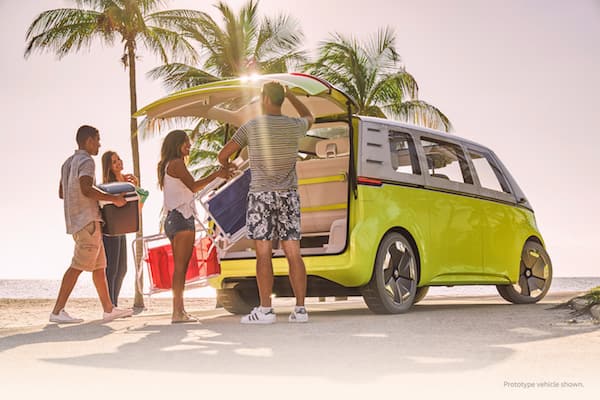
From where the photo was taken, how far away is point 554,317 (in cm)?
719

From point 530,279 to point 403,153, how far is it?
3099 mm

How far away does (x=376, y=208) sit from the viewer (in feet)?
24.1

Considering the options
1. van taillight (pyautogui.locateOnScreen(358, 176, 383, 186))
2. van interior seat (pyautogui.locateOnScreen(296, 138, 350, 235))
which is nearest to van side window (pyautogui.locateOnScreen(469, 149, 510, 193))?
van interior seat (pyautogui.locateOnScreen(296, 138, 350, 235))

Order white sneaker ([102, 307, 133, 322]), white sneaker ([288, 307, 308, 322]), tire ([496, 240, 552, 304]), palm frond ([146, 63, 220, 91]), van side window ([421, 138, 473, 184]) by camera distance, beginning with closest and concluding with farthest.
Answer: white sneaker ([288, 307, 308, 322])
white sneaker ([102, 307, 133, 322])
van side window ([421, 138, 473, 184])
tire ([496, 240, 552, 304])
palm frond ([146, 63, 220, 91])

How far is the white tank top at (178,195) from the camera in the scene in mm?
7137

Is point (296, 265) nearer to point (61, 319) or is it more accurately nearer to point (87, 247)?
point (87, 247)

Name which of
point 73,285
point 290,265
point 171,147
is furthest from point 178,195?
point 73,285

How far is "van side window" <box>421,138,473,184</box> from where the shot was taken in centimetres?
831

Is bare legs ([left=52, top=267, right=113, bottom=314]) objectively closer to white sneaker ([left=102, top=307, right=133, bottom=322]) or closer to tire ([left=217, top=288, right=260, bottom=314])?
white sneaker ([left=102, top=307, right=133, bottom=322])

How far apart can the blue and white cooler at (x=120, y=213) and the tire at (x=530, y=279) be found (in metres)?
4.71

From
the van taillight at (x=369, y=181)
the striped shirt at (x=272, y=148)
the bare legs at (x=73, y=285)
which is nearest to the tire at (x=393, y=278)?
the van taillight at (x=369, y=181)

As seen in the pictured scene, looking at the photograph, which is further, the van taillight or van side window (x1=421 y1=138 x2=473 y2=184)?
van side window (x1=421 y1=138 x2=473 y2=184)

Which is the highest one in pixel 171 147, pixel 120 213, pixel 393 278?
pixel 171 147

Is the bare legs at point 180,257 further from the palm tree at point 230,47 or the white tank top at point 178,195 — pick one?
the palm tree at point 230,47
